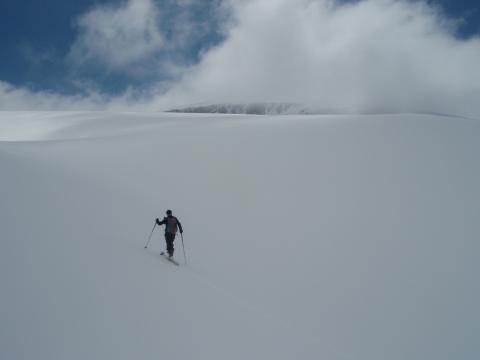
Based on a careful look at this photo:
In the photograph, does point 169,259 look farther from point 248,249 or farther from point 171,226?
point 248,249

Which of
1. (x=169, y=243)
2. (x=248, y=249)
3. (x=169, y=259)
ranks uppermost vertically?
(x=169, y=243)

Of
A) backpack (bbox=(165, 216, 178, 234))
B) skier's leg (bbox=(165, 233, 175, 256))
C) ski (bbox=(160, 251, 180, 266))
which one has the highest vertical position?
backpack (bbox=(165, 216, 178, 234))

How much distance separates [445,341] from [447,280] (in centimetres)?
173

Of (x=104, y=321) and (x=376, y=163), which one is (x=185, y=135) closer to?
(x=376, y=163)

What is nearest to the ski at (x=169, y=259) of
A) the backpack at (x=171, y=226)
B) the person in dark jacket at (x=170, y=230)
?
the person in dark jacket at (x=170, y=230)

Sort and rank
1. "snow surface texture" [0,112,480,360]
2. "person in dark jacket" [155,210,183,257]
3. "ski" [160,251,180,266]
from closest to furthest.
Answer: "snow surface texture" [0,112,480,360], "ski" [160,251,180,266], "person in dark jacket" [155,210,183,257]

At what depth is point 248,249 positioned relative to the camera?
299 inches

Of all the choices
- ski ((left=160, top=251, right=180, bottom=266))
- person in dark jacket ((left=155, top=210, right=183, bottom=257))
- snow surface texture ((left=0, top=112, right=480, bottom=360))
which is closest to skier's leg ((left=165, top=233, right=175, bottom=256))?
person in dark jacket ((left=155, top=210, right=183, bottom=257))

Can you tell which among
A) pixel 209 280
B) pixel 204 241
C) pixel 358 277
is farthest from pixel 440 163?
pixel 209 280

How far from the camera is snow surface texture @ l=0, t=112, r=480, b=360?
3.36 meters

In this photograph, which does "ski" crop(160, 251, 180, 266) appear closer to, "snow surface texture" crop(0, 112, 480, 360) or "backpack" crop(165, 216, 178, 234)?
"snow surface texture" crop(0, 112, 480, 360)

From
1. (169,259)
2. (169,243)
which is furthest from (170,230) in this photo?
(169,259)

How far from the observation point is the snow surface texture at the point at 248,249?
336 centimetres

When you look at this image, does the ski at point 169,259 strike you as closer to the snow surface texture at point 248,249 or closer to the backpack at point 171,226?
the snow surface texture at point 248,249
